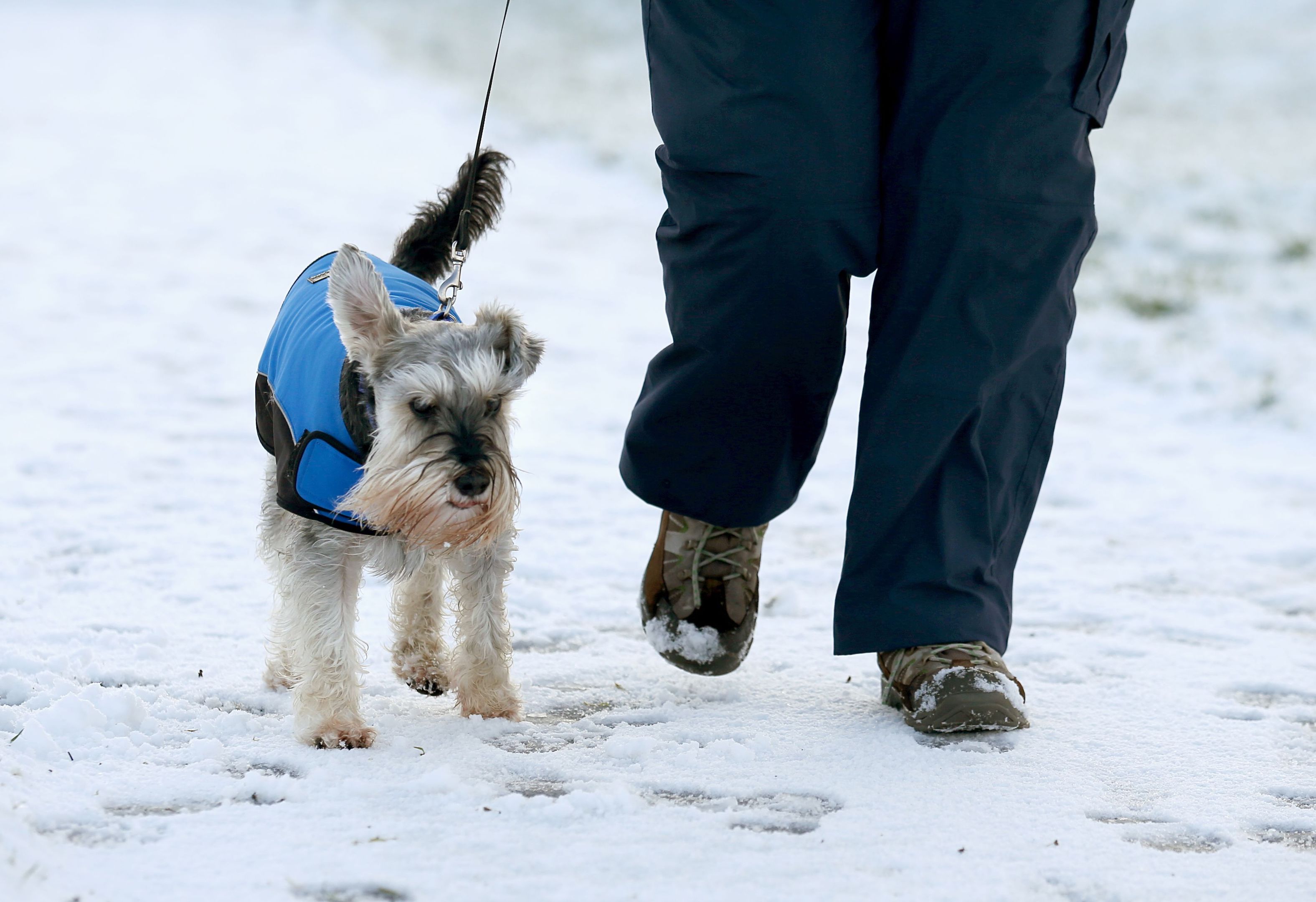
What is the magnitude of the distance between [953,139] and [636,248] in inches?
340

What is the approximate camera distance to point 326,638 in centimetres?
313

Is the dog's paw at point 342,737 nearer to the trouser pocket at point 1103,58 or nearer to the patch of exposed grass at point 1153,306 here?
the trouser pocket at point 1103,58

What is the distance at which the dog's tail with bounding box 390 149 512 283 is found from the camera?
13.0 ft

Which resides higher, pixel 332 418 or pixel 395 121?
pixel 395 121

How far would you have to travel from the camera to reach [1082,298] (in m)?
9.93

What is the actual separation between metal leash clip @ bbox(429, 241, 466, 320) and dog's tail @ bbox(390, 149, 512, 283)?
29cm

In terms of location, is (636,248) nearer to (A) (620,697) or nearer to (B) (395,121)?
(B) (395,121)

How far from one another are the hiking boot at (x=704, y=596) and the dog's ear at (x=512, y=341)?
637 millimetres

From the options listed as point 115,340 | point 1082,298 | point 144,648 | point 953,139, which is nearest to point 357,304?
point 144,648

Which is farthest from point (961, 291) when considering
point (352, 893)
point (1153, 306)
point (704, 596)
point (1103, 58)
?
point (1153, 306)

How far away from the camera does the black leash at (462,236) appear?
3441 mm

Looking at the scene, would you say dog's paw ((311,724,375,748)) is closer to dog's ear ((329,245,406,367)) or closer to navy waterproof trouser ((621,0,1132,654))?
dog's ear ((329,245,406,367))

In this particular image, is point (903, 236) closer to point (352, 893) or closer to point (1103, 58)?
point (1103, 58)

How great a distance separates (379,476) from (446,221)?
1.26 m
